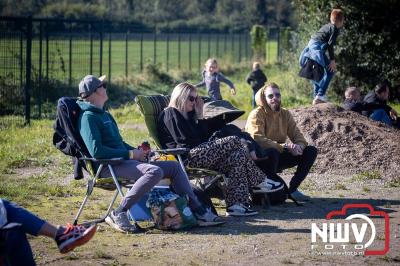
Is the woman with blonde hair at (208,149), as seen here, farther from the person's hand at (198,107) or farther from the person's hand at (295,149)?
the person's hand at (295,149)

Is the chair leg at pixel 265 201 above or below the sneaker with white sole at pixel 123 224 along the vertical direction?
below

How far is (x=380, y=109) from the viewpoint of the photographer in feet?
47.2

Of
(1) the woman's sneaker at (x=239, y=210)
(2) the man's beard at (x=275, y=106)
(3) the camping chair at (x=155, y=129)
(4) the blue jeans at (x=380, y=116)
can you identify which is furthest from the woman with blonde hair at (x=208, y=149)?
(4) the blue jeans at (x=380, y=116)

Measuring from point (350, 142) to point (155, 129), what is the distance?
381cm

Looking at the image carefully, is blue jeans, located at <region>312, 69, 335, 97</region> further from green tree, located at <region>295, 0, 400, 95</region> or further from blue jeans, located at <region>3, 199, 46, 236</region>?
blue jeans, located at <region>3, 199, 46, 236</region>

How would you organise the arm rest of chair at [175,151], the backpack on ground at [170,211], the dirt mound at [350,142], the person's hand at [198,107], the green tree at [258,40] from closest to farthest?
the backpack on ground at [170,211] < the arm rest of chair at [175,151] < the person's hand at [198,107] < the dirt mound at [350,142] < the green tree at [258,40]

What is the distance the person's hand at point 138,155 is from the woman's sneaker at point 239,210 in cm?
122

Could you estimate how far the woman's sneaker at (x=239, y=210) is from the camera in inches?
381

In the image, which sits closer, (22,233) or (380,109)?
(22,233)

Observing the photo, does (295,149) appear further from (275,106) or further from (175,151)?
(175,151)

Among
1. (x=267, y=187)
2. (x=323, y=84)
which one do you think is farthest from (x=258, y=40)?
(x=267, y=187)

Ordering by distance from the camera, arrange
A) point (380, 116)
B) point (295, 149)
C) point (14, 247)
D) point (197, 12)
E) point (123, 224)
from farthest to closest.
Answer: point (197, 12)
point (380, 116)
point (295, 149)
point (123, 224)
point (14, 247)

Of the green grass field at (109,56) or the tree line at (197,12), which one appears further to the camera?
the tree line at (197,12)

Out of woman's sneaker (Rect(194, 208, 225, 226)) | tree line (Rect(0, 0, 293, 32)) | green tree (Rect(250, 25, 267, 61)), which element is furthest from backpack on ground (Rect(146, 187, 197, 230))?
tree line (Rect(0, 0, 293, 32))
